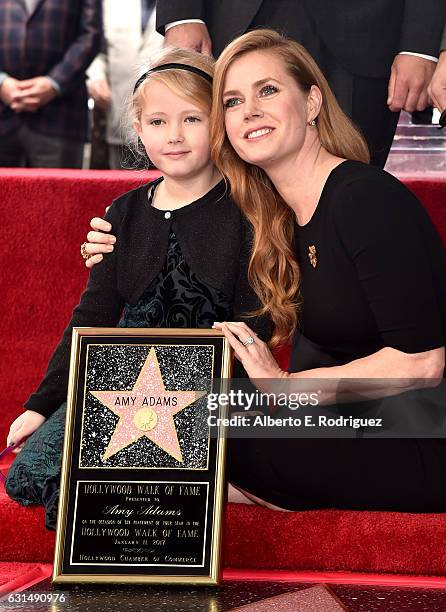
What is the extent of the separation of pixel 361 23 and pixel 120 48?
180 cm

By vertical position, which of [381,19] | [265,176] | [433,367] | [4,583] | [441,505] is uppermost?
[381,19]

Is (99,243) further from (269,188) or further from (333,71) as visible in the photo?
(333,71)

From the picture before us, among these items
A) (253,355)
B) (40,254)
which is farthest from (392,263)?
(40,254)

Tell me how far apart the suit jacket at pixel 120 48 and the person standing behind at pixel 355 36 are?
1.59m

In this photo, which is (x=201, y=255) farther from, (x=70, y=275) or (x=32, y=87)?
(x=32, y=87)

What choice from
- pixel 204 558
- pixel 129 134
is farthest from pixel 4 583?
pixel 129 134

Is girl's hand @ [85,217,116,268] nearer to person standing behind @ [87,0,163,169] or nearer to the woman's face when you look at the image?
the woman's face

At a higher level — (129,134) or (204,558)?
(129,134)

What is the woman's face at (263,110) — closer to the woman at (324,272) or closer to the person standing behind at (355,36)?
the woman at (324,272)

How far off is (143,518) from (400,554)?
0.42 metres

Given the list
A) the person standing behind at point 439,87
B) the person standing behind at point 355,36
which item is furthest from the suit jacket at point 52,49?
the person standing behind at point 439,87

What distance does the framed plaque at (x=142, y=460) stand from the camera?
1.58 m

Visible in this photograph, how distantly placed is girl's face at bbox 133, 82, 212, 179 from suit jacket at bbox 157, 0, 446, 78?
0.34m

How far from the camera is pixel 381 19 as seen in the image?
2.12 metres
